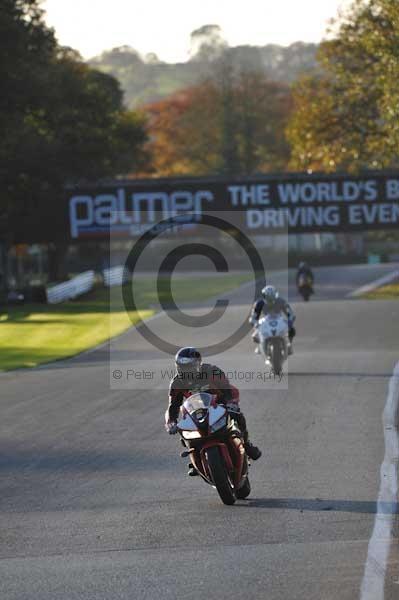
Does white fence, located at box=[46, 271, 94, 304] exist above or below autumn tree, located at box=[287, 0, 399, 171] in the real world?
below

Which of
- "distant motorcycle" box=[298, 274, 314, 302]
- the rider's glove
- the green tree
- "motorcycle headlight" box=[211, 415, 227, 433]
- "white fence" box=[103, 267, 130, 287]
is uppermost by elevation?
the green tree

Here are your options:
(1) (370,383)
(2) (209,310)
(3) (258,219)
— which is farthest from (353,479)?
(3) (258,219)

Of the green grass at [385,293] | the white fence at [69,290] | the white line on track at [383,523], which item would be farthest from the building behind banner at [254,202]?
the white line on track at [383,523]

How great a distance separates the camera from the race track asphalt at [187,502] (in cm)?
777

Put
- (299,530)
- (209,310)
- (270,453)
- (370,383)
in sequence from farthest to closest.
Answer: (209,310) → (370,383) → (270,453) → (299,530)

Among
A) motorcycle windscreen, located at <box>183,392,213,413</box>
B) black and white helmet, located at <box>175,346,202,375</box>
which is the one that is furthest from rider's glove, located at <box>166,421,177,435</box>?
black and white helmet, located at <box>175,346,202,375</box>

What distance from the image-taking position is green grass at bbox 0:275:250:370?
34.2m

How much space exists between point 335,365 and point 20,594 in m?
17.4

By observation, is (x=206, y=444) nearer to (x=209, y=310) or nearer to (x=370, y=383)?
(x=370, y=383)

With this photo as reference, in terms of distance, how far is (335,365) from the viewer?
963 inches

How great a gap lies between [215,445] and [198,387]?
94 centimetres

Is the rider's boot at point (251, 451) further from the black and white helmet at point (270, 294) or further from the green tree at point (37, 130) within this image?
the green tree at point (37, 130)

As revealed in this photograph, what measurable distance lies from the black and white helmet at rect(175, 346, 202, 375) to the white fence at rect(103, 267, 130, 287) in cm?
5802

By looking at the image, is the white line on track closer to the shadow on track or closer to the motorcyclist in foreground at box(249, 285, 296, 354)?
the shadow on track
